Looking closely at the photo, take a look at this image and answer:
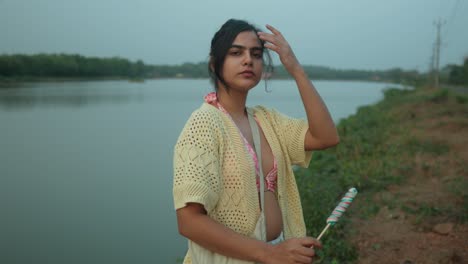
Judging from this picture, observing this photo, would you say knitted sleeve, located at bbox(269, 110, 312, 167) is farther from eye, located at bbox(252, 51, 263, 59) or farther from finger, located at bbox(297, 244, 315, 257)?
finger, located at bbox(297, 244, 315, 257)

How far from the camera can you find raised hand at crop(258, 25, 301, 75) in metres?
1.48

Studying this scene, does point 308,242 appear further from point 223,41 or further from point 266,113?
point 223,41

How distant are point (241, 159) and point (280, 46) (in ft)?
1.39

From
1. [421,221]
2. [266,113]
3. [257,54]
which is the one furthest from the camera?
[421,221]

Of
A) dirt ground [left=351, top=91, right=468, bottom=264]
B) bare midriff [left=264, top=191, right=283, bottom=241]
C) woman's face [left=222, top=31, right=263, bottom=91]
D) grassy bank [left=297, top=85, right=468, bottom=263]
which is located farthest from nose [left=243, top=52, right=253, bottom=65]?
dirt ground [left=351, top=91, right=468, bottom=264]

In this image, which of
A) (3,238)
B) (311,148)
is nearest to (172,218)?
(3,238)

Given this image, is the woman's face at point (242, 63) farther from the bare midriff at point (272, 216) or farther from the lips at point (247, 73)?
the bare midriff at point (272, 216)

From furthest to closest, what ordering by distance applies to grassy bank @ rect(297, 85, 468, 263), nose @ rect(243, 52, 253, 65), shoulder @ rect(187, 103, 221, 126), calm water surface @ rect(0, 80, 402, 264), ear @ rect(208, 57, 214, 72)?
1. calm water surface @ rect(0, 80, 402, 264)
2. grassy bank @ rect(297, 85, 468, 263)
3. ear @ rect(208, 57, 214, 72)
4. nose @ rect(243, 52, 253, 65)
5. shoulder @ rect(187, 103, 221, 126)

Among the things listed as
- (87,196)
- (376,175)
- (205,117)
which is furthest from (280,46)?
(87,196)

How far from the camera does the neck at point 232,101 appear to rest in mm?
1519

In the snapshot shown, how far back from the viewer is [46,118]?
56.6 ft

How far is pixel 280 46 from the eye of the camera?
148 centimetres

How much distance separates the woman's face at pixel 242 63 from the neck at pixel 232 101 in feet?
0.11

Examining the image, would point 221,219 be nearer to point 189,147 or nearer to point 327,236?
point 189,147
